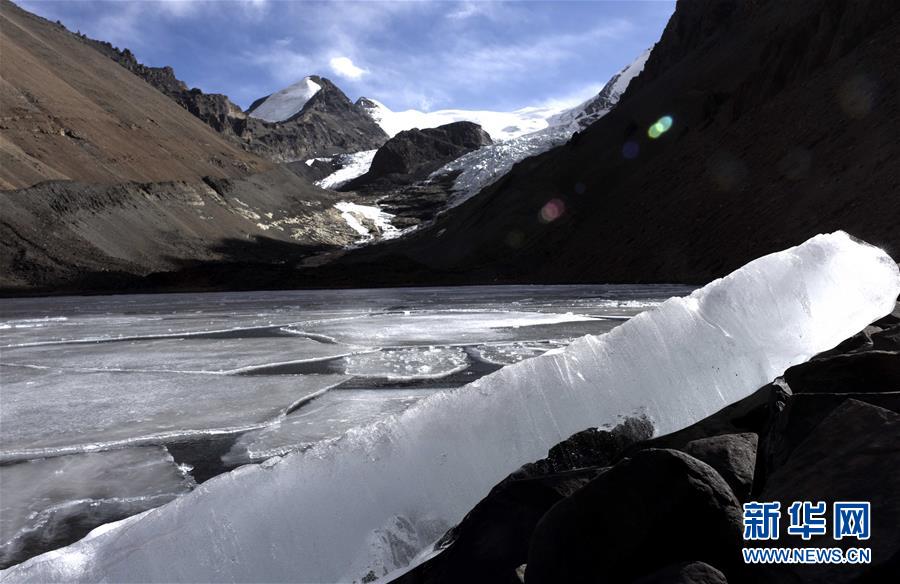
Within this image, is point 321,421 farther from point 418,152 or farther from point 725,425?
point 418,152

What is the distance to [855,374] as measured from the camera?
266 cm

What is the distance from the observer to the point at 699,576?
1.53m

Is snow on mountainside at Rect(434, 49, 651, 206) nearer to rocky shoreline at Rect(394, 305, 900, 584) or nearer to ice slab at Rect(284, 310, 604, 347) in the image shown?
ice slab at Rect(284, 310, 604, 347)

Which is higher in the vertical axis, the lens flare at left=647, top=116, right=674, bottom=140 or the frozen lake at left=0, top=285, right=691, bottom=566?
the lens flare at left=647, top=116, right=674, bottom=140

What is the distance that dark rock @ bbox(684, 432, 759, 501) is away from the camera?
2.06m

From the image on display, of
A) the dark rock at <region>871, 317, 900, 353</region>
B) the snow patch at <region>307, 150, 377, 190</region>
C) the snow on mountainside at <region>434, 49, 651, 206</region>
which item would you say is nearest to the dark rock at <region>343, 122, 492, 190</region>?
the snow on mountainside at <region>434, 49, 651, 206</region>

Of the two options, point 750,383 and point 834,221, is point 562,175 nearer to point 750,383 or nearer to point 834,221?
point 834,221

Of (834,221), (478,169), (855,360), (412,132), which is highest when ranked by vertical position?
(412,132)

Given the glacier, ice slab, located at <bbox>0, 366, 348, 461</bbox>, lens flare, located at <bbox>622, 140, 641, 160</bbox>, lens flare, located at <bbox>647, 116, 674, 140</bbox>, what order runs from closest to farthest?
the glacier
ice slab, located at <bbox>0, 366, 348, 461</bbox>
lens flare, located at <bbox>647, 116, 674, 140</bbox>
lens flare, located at <bbox>622, 140, 641, 160</bbox>


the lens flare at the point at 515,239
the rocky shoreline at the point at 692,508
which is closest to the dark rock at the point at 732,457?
the rocky shoreline at the point at 692,508

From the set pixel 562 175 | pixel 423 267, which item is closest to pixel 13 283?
pixel 423 267

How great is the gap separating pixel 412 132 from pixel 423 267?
8937 centimetres

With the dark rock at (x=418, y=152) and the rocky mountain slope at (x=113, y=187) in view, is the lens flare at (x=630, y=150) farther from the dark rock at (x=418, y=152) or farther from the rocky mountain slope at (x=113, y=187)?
the dark rock at (x=418, y=152)

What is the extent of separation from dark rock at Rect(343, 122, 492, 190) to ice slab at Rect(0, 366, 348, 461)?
343ft
